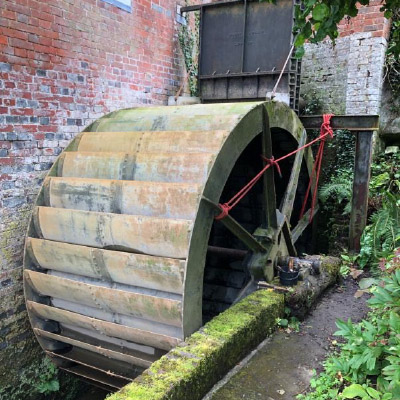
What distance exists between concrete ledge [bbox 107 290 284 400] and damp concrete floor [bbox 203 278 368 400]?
0.24ft

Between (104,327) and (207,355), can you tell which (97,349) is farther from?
(207,355)

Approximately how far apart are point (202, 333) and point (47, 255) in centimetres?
154

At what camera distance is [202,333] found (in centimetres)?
261

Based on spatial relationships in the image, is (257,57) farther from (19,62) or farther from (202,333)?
(202,333)

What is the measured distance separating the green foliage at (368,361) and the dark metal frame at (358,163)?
2663 mm

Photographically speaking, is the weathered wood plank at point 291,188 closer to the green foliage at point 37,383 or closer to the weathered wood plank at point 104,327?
the weathered wood plank at point 104,327

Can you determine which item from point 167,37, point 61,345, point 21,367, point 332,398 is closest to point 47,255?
point 61,345

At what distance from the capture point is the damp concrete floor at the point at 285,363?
2338 millimetres

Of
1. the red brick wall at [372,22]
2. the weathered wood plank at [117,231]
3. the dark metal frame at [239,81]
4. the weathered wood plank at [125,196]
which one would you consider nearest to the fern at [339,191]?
the dark metal frame at [239,81]

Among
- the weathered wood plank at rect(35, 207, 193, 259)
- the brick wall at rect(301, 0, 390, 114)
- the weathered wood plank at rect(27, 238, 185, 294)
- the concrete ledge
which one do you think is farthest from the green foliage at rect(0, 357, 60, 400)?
the brick wall at rect(301, 0, 390, 114)

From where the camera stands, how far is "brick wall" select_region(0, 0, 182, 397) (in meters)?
3.37

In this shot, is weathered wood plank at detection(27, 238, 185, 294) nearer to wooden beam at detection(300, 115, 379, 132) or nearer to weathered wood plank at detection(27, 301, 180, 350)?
weathered wood plank at detection(27, 301, 180, 350)

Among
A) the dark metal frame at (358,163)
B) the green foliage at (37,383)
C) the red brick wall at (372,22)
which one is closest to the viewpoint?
the green foliage at (37,383)

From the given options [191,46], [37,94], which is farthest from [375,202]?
[37,94]
